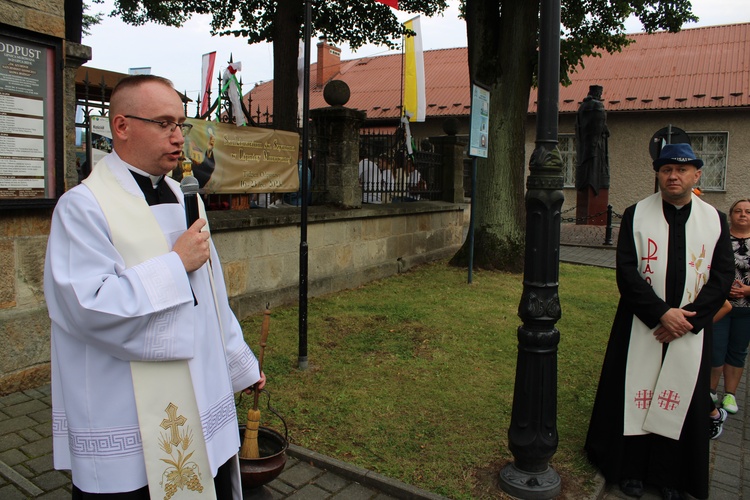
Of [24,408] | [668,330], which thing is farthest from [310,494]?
[24,408]

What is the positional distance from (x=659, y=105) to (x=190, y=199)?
2156cm

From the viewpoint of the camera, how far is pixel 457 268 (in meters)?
10.8

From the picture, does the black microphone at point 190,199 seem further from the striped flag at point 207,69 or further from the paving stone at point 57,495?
the striped flag at point 207,69

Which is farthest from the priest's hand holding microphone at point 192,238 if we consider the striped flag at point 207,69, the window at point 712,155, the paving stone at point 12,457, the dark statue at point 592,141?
the window at point 712,155

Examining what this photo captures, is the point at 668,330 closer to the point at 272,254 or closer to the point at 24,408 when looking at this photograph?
the point at 24,408

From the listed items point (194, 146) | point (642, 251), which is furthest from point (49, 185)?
point (642, 251)

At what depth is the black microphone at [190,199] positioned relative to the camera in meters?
2.11

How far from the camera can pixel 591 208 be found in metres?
18.2

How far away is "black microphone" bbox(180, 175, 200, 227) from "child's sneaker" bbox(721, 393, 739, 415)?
4739 mm

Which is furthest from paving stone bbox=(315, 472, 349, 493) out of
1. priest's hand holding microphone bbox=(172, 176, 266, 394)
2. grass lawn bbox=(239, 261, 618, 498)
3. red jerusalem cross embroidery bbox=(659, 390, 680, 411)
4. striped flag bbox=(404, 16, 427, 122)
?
striped flag bbox=(404, 16, 427, 122)

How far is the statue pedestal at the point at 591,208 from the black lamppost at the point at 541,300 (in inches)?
586

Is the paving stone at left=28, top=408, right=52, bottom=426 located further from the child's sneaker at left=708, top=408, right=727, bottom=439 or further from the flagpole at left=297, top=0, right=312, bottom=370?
the child's sneaker at left=708, top=408, right=727, bottom=439

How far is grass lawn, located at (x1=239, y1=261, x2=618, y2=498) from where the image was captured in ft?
12.7

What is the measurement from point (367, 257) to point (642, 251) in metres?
6.00
